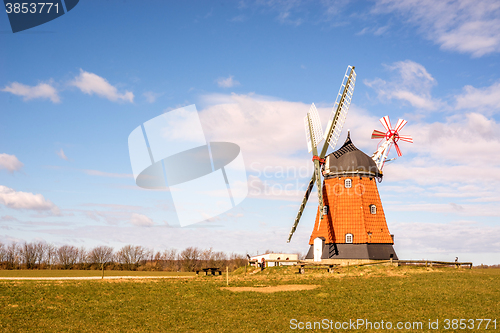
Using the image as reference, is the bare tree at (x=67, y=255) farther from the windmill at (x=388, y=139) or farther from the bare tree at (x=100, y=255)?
the windmill at (x=388, y=139)

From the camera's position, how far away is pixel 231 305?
22.5 metres

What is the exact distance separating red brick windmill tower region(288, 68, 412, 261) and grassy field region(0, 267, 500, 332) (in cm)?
1187

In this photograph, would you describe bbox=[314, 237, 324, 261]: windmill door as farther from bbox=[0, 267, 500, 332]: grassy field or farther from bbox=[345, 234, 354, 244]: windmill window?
bbox=[0, 267, 500, 332]: grassy field

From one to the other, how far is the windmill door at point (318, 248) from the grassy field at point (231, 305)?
12.9m

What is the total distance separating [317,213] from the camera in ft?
150

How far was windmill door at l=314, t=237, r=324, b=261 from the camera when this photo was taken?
43.6m

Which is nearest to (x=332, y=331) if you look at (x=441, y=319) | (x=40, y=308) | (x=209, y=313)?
(x=441, y=319)

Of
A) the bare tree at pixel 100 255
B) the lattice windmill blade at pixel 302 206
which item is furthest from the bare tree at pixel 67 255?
the lattice windmill blade at pixel 302 206

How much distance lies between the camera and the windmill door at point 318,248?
4356 cm

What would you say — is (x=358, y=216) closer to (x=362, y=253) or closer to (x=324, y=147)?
(x=362, y=253)

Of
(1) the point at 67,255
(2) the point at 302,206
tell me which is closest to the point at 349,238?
(2) the point at 302,206

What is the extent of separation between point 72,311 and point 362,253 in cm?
2924

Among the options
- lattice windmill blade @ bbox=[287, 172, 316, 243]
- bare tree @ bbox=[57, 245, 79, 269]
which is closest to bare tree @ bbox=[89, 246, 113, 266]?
bare tree @ bbox=[57, 245, 79, 269]

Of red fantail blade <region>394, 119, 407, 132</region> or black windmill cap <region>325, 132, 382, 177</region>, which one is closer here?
black windmill cap <region>325, 132, 382, 177</region>
